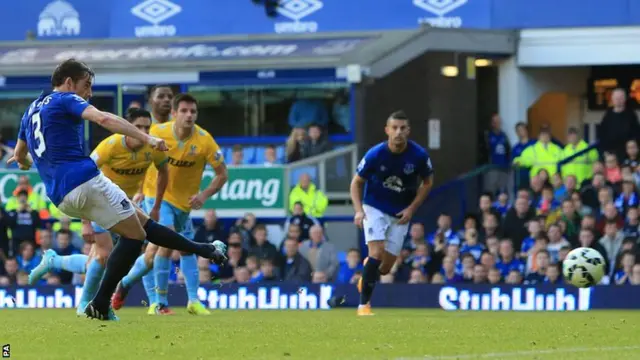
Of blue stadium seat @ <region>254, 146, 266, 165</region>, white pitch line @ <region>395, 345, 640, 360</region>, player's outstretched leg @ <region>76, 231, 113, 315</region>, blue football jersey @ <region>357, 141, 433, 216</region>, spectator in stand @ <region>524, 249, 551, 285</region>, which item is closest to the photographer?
white pitch line @ <region>395, 345, 640, 360</region>

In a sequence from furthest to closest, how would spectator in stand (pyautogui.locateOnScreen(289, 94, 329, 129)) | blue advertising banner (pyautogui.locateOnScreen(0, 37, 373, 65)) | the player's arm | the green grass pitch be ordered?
spectator in stand (pyautogui.locateOnScreen(289, 94, 329, 129)), blue advertising banner (pyautogui.locateOnScreen(0, 37, 373, 65)), the player's arm, the green grass pitch

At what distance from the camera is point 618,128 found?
76.6 ft

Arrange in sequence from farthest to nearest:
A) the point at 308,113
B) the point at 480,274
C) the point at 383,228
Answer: the point at 308,113, the point at 480,274, the point at 383,228

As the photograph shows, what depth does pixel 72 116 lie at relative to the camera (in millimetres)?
12328

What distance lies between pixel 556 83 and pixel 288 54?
14.5ft

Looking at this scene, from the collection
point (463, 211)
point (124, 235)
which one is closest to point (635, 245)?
point (463, 211)

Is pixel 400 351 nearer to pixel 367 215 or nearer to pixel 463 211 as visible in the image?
pixel 367 215

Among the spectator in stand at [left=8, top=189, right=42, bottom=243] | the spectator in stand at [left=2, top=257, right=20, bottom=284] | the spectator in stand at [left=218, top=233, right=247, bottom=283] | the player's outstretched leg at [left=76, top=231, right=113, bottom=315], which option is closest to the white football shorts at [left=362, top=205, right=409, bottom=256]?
the player's outstretched leg at [left=76, top=231, right=113, bottom=315]

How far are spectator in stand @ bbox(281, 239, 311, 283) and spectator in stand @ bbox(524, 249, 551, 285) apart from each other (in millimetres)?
3031

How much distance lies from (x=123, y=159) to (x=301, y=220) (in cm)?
792

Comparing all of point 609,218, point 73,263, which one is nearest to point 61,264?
point 73,263

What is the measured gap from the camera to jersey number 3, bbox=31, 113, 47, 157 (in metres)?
12.4

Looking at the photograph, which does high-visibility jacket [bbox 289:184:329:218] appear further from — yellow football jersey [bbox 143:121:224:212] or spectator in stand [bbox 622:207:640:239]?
yellow football jersey [bbox 143:121:224:212]

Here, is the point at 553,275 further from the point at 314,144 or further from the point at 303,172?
the point at 314,144
